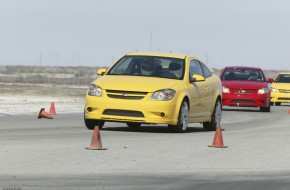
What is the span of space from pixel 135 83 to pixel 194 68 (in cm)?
236

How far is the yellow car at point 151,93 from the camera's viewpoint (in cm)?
1942

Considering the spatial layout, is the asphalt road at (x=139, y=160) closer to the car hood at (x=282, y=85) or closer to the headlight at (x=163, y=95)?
the headlight at (x=163, y=95)

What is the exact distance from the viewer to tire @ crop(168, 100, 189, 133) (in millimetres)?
19903

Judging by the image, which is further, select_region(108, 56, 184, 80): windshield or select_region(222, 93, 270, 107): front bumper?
select_region(222, 93, 270, 107): front bumper

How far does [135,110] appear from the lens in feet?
63.5

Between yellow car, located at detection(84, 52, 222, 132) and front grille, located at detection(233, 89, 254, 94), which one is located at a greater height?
yellow car, located at detection(84, 52, 222, 132)

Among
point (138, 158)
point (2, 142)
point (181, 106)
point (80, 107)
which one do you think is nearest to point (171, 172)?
point (138, 158)

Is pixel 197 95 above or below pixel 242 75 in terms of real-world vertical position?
above

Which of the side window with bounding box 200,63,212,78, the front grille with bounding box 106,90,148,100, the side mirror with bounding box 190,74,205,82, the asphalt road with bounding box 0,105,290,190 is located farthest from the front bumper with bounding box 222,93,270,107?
the front grille with bounding box 106,90,148,100

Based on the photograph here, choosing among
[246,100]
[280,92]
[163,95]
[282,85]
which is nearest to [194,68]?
[163,95]

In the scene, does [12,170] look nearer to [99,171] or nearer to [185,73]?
[99,171]

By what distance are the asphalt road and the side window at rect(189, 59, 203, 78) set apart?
137 centimetres

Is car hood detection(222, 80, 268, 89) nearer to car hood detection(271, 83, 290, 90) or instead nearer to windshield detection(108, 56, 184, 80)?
car hood detection(271, 83, 290, 90)

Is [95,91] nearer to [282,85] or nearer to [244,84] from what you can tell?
[244,84]
